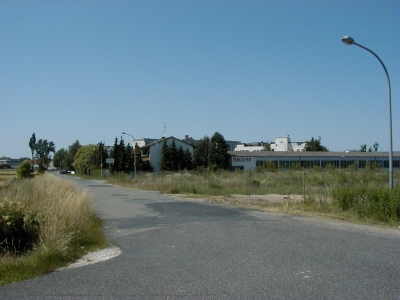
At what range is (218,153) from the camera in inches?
3381

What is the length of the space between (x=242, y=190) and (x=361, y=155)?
7063 centimetres

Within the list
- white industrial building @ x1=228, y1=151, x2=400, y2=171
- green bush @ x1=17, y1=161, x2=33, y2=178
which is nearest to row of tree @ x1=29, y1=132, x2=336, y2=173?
white industrial building @ x1=228, y1=151, x2=400, y2=171

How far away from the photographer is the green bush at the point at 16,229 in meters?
8.80

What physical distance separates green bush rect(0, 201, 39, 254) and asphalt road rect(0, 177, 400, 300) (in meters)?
1.93

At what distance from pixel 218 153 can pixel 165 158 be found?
12.4 meters

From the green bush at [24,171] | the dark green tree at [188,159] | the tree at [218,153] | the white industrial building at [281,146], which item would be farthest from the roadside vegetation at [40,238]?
the white industrial building at [281,146]

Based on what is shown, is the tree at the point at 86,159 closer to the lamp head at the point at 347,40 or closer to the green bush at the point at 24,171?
the green bush at the point at 24,171

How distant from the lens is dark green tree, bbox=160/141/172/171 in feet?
262

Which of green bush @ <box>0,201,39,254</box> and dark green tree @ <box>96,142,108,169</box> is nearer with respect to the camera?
green bush @ <box>0,201,39,254</box>

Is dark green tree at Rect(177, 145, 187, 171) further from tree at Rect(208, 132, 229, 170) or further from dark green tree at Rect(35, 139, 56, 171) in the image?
dark green tree at Rect(35, 139, 56, 171)

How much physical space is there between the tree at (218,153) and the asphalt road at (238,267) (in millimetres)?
72395

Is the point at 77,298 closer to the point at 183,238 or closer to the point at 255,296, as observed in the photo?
the point at 255,296

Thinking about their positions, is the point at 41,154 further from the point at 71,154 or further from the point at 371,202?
the point at 371,202

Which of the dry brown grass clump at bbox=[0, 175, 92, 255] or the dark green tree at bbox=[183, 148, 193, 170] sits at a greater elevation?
the dark green tree at bbox=[183, 148, 193, 170]
